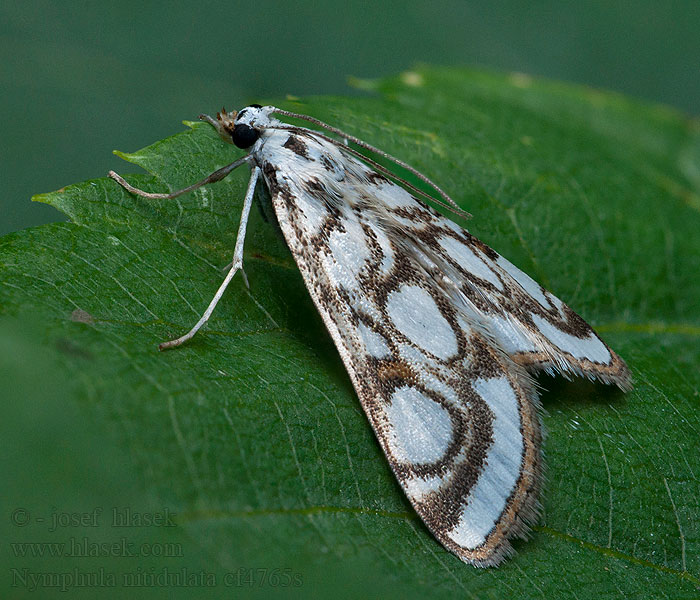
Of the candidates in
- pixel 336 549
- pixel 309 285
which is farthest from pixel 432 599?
pixel 309 285

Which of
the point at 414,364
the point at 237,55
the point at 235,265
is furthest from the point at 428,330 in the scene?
the point at 237,55

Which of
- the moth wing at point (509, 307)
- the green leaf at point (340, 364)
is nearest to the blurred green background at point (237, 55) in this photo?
the green leaf at point (340, 364)

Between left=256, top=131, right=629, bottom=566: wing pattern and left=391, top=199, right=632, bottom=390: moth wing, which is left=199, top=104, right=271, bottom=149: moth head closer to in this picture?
left=256, top=131, right=629, bottom=566: wing pattern

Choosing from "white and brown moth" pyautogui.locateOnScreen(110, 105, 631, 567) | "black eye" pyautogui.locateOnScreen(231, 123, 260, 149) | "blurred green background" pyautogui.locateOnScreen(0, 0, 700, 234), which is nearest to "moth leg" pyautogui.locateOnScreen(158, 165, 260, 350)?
"white and brown moth" pyautogui.locateOnScreen(110, 105, 631, 567)

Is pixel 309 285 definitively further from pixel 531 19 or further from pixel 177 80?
→ pixel 531 19

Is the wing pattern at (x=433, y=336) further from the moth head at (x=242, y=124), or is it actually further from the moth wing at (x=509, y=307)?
the moth head at (x=242, y=124)
